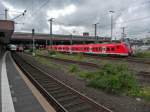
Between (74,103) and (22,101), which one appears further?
(22,101)

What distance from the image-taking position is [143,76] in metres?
17.8

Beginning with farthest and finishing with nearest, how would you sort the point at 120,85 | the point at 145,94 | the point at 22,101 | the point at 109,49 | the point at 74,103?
the point at 109,49 < the point at 120,85 < the point at 145,94 < the point at 22,101 < the point at 74,103

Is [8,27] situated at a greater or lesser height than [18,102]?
greater

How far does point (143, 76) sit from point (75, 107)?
9.59 m

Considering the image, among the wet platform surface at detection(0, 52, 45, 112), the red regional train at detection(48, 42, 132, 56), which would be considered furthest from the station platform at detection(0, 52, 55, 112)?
the red regional train at detection(48, 42, 132, 56)

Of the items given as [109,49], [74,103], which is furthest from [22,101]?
[109,49]

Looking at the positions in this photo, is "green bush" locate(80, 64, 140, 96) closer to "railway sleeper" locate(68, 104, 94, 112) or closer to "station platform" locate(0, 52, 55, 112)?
"railway sleeper" locate(68, 104, 94, 112)

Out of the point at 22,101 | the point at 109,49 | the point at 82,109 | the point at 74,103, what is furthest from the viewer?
the point at 109,49

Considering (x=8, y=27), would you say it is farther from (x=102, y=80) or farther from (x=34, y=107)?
(x=34, y=107)

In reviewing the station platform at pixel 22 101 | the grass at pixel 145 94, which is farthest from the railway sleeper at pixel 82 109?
the grass at pixel 145 94

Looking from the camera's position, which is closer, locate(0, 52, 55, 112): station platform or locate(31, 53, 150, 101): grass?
locate(0, 52, 55, 112): station platform

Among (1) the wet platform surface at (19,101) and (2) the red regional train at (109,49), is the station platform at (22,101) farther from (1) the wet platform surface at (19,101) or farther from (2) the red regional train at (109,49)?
(2) the red regional train at (109,49)

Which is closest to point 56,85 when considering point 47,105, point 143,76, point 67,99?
point 67,99

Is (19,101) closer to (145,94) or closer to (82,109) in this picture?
(82,109)
